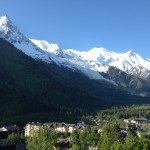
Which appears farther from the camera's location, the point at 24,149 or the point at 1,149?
the point at 24,149

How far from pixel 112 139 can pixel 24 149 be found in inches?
1833

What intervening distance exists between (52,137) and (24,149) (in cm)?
1617

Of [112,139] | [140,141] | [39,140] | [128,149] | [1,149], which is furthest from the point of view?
[39,140]

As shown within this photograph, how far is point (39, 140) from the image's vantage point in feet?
620

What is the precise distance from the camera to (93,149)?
195 m

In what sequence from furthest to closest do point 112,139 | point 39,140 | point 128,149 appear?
1. point 39,140
2. point 112,139
3. point 128,149

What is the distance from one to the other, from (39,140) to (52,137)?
23.7 feet

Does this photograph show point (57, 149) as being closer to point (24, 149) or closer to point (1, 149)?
point (24, 149)

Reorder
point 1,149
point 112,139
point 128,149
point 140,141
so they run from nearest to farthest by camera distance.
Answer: point 1,149 < point 128,149 < point 140,141 < point 112,139

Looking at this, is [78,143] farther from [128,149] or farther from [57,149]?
[128,149]

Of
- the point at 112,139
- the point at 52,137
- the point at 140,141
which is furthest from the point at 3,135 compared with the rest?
the point at 52,137

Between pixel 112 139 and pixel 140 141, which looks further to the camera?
pixel 112 139

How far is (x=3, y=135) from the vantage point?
299 feet

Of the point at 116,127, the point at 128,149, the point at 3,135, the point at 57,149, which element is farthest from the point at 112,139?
the point at 3,135
